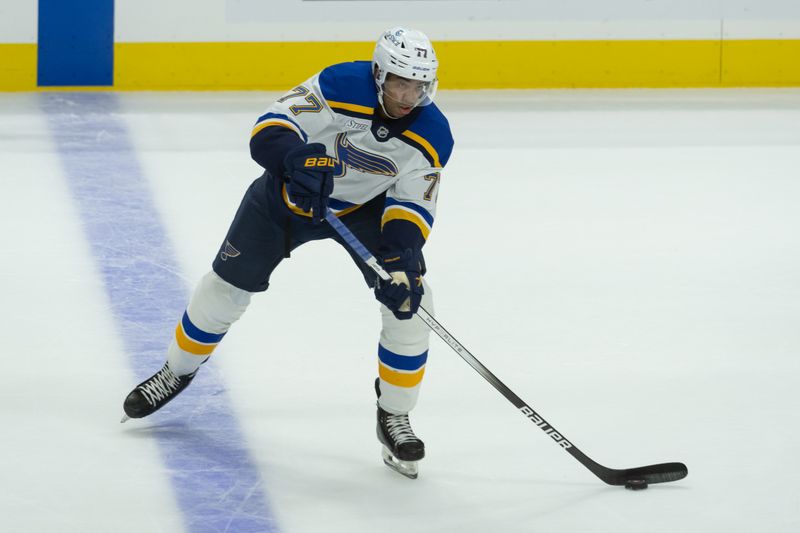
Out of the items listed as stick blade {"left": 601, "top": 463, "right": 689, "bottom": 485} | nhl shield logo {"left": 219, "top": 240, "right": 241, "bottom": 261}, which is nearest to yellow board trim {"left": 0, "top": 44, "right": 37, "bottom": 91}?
nhl shield logo {"left": 219, "top": 240, "right": 241, "bottom": 261}

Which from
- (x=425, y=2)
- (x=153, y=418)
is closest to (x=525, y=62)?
(x=425, y=2)

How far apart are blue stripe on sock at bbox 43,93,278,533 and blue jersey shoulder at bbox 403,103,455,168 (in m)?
0.80

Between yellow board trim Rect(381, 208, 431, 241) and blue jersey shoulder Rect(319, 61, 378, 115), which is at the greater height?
blue jersey shoulder Rect(319, 61, 378, 115)

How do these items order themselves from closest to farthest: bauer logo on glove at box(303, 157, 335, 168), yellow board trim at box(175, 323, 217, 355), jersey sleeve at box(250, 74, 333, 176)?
bauer logo on glove at box(303, 157, 335, 168) → jersey sleeve at box(250, 74, 333, 176) → yellow board trim at box(175, 323, 217, 355)

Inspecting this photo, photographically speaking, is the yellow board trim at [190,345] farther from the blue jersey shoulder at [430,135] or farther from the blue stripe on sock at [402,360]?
the blue jersey shoulder at [430,135]

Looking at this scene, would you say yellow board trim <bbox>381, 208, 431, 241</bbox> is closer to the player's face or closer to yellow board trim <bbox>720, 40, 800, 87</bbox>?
the player's face

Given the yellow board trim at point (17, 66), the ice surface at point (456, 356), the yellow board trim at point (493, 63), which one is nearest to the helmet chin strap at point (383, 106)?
the ice surface at point (456, 356)

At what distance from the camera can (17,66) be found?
7.46 m

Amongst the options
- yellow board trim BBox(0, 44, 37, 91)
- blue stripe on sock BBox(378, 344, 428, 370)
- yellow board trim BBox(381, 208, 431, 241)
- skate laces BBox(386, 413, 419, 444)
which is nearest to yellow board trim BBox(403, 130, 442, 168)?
yellow board trim BBox(381, 208, 431, 241)

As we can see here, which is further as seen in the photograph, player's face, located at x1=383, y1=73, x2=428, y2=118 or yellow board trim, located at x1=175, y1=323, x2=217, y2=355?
yellow board trim, located at x1=175, y1=323, x2=217, y2=355

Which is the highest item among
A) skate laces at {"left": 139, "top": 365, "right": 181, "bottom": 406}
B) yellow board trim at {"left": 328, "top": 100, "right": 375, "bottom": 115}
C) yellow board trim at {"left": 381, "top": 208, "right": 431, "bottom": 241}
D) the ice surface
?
yellow board trim at {"left": 328, "top": 100, "right": 375, "bottom": 115}

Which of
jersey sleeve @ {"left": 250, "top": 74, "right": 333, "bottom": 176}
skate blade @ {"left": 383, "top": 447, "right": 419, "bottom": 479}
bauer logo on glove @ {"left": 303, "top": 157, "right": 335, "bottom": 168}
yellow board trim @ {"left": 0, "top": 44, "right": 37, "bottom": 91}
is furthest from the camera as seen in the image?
yellow board trim @ {"left": 0, "top": 44, "right": 37, "bottom": 91}

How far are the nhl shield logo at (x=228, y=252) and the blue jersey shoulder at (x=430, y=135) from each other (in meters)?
0.48

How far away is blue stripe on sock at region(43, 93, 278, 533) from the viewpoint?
2.87 metres
